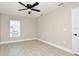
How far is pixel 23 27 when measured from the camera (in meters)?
6.95

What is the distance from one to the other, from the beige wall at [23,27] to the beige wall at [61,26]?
2387 mm

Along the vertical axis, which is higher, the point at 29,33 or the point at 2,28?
the point at 2,28

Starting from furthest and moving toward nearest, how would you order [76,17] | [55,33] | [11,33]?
[11,33] → [55,33] → [76,17]

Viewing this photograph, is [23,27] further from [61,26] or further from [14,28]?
[61,26]

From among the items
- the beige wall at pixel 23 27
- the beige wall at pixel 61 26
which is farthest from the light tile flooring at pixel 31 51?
the beige wall at pixel 23 27

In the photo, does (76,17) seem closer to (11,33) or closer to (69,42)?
(69,42)

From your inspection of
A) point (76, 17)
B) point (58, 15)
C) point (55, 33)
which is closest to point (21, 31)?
point (55, 33)

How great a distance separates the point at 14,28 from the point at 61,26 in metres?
4.20

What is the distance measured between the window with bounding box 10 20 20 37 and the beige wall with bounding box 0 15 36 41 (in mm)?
353

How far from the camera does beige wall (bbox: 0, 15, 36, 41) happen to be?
5.86 m

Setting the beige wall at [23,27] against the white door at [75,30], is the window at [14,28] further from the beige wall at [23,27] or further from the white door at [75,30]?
the white door at [75,30]

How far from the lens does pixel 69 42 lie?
3736 millimetres

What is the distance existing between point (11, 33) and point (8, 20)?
44.8 inches

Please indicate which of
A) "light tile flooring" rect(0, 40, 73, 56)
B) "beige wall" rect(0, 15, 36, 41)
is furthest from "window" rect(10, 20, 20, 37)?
"light tile flooring" rect(0, 40, 73, 56)
